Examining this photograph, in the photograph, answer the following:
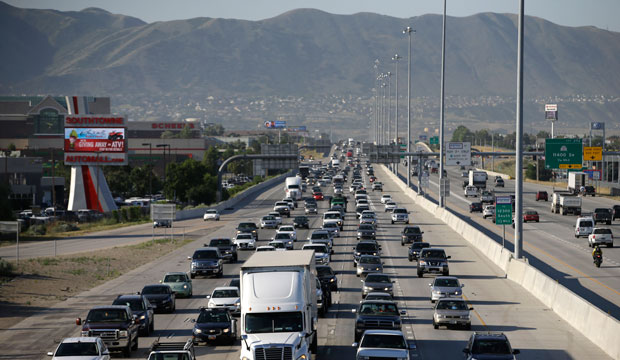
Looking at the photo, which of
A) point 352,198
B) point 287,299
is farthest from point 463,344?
point 352,198

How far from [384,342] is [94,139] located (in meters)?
81.4

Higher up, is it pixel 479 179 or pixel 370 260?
pixel 479 179

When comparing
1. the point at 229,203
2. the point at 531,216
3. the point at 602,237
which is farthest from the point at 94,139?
the point at 602,237

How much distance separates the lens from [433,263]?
144 feet

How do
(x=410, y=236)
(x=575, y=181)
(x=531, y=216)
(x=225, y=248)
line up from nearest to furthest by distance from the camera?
1. (x=225, y=248)
2. (x=410, y=236)
3. (x=531, y=216)
4. (x=575, y=181)

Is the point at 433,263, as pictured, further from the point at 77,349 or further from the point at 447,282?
the point at 77,349

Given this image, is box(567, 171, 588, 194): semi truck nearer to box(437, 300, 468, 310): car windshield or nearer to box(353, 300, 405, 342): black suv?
box(437, 300, 468, 310): car windshield

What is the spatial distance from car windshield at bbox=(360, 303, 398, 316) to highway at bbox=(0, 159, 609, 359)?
115 cm

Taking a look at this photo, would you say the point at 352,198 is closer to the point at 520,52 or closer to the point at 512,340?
the point at 520,52

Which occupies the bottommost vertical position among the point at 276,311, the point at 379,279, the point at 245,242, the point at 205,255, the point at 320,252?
the point at 245,242

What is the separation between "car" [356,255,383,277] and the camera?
43.1 m

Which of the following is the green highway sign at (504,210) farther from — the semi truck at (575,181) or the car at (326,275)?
the semi truck at (575,181)

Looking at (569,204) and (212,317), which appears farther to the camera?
(569,204)

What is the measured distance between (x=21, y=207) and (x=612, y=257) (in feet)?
263
